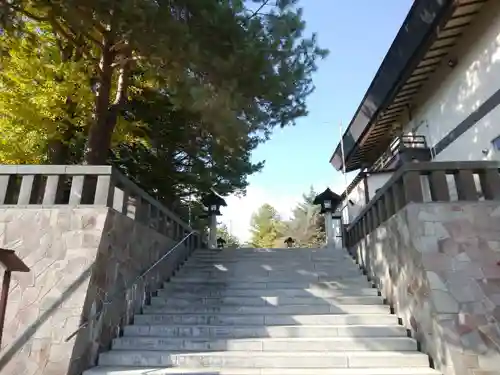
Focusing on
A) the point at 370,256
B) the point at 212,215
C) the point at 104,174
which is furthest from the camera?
the point at 212,215

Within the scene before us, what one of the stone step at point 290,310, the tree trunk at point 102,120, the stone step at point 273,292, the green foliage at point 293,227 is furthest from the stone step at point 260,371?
the green foliage at point 293,227

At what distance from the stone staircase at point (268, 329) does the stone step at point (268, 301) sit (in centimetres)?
2

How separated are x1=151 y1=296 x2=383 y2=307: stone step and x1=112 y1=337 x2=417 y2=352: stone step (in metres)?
1.05

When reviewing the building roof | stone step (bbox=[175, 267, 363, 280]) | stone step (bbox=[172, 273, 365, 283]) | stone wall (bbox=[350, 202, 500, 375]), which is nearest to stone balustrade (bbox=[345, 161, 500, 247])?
stone wall (bbox=[350, 202, 500, 375])

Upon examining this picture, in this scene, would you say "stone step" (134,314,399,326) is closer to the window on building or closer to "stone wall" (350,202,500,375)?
"stone wall" (350,202,500,375)

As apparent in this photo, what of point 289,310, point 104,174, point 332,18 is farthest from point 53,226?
point 332,18

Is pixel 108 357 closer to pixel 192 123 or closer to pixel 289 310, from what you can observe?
pixel 289 310

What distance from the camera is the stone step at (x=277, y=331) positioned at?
15.7 feet

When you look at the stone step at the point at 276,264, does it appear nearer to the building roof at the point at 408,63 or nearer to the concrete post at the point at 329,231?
the concrete post at the point at 329,231

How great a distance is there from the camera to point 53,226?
4621 mm

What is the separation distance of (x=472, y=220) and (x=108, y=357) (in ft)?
15.4

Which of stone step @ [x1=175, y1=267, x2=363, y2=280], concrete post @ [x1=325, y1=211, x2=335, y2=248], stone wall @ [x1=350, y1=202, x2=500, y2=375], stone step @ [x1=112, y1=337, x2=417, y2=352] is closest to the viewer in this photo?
stone wall @ [x1=350, y1=202, x2=500, y2=375]

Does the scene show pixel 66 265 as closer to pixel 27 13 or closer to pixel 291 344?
pixel 291 344

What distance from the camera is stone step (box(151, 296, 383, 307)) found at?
5.72 meters
